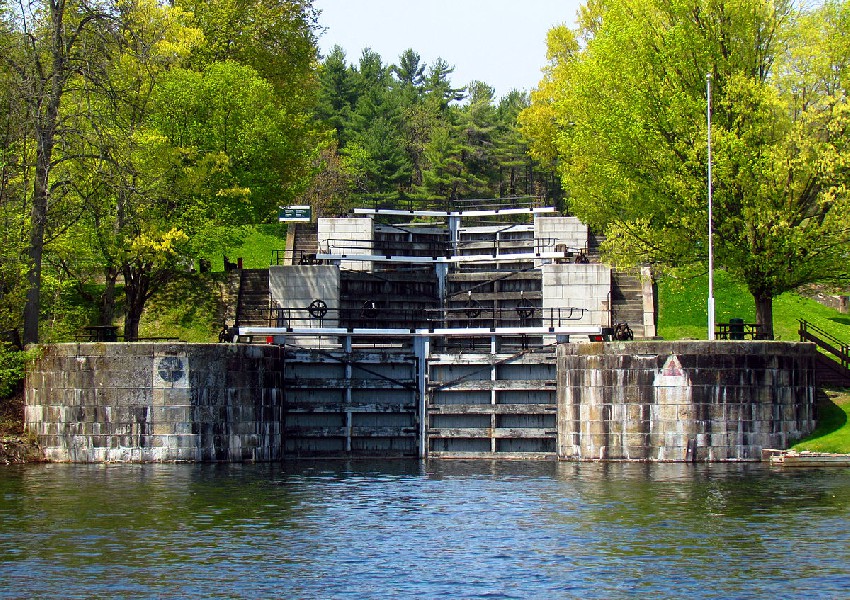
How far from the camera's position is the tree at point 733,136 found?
49.6 meters

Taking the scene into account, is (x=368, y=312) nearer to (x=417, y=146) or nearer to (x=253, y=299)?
(x=253, y=299)

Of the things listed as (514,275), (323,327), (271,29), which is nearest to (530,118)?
(271,29)

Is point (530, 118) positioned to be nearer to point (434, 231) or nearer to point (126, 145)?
point (434, 231)

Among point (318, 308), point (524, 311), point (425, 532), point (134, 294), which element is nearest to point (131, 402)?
point (318, 308)

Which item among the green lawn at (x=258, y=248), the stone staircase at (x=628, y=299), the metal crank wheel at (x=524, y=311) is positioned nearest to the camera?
the metal crank wheel at (x=524, y=311)

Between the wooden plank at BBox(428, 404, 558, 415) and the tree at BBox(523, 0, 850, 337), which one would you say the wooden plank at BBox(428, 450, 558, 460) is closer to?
the wooden plank at BBox(428, 404, 558, 415)

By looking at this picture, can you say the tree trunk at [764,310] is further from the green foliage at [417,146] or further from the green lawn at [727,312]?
the green foliage at [417,146]

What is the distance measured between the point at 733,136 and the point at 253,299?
22.2m

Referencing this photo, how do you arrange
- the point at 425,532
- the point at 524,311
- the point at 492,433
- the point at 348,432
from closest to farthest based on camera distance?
1. the point at 425,532
2. the point at 492,433
3. the point at 348,432
4. the point at 524,311

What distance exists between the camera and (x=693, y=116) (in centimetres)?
5238

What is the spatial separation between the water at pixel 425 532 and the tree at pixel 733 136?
1091 cm

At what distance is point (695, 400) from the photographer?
148ft

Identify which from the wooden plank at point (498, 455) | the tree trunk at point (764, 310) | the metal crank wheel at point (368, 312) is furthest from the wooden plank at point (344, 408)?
the tree trunk at point (764, 310)

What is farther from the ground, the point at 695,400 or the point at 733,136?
the point at 733,136
